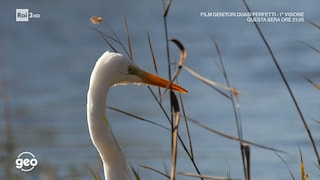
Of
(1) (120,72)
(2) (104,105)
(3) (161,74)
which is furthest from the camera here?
(3) (161,74)

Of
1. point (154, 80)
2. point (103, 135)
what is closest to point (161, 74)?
point (154, 80)

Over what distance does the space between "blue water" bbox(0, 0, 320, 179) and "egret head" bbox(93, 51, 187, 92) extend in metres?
2.20

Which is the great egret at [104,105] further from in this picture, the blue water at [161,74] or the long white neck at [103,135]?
the blue water at [161,74]

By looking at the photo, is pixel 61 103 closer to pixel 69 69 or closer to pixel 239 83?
pixel 69 69

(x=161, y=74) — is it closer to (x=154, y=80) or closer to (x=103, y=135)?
(x=154, y=80)

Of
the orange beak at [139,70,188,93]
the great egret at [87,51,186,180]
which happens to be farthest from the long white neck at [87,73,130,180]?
the orange beak at [139,70,188,93]

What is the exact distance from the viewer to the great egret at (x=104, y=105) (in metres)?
3.82

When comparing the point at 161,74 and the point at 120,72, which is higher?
the point at 161,74

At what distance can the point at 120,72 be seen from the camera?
156 inches

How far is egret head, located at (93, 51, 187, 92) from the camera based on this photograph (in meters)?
3.87

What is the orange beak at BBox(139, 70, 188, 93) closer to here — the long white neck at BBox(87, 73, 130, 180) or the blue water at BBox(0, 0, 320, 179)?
the long white neck at BBox(87, 73, 130, 180)

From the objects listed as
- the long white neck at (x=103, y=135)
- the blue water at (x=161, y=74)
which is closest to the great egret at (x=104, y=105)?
the long white neck at (x=103, y=135)

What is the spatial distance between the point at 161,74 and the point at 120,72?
4270 millimetres

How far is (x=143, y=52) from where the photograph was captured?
9500 millimetres
